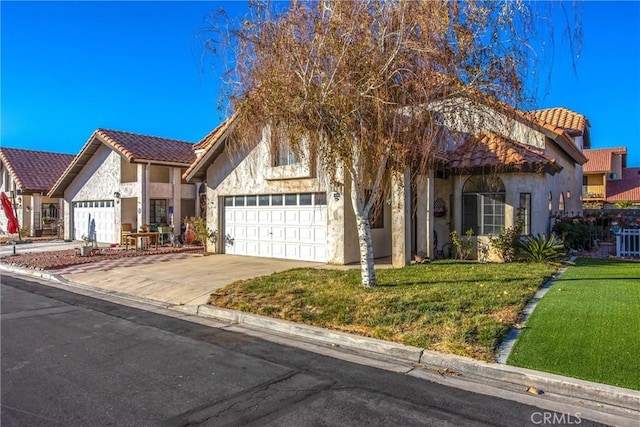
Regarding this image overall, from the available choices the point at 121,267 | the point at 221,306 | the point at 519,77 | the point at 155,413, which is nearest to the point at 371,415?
the point at 155,413

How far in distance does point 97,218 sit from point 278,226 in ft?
46.0

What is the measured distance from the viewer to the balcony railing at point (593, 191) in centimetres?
3766

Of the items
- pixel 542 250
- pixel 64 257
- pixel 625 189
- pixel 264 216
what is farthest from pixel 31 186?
pixel 625 189

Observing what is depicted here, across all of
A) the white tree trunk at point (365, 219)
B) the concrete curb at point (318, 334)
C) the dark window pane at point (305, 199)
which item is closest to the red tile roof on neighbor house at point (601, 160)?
the dark window pane at point (305, 199)

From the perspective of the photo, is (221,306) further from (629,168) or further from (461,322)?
(629,168)

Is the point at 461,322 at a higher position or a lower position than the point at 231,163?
lower

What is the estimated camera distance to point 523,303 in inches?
308

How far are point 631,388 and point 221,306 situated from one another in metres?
6.80

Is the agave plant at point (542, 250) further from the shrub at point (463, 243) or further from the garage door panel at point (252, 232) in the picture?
the garage door panel at point (252, 232)

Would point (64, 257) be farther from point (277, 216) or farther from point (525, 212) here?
point (525, 212)

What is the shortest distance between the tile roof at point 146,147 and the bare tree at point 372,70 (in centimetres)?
1450

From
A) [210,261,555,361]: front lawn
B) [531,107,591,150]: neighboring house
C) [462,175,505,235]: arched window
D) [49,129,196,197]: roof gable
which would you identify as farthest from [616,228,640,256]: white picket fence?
[49,129,196,197]: roof gable

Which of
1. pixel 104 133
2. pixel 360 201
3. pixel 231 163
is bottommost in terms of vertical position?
pixel 360 201

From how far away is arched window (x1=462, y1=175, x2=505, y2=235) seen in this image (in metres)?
14.1
